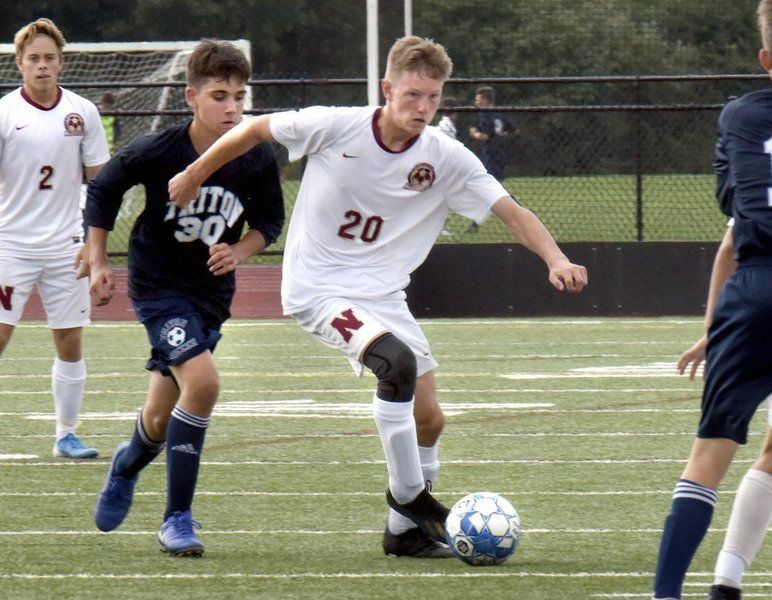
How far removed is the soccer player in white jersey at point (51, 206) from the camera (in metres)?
7.93

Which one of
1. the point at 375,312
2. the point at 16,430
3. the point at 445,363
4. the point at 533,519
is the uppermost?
the point at 375,312

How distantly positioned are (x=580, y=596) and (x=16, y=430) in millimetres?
4594

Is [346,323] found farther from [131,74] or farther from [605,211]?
[131,74]

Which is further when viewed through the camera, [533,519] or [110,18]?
[110,18]

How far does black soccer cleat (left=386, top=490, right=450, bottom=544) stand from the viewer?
17.9 feet

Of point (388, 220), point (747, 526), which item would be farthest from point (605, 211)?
point (747, 526)

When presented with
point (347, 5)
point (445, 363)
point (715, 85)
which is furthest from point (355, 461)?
point (347, 5)

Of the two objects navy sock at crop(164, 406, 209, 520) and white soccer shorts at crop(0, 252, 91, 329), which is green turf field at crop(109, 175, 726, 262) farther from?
navy sock at crop(164, 406, 209, 520)

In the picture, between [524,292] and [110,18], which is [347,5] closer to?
[110,18]

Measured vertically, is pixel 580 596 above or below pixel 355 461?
above

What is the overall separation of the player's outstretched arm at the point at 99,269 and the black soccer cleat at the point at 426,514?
1292 mm

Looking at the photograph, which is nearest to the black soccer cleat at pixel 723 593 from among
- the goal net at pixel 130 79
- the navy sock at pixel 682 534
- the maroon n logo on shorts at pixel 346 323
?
the navy sock at pixel 682 534

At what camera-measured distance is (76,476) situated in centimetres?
723

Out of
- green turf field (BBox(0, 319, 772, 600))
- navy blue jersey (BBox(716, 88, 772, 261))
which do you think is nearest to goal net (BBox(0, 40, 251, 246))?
green turf field (BBox(0, 319, 772, 600))
